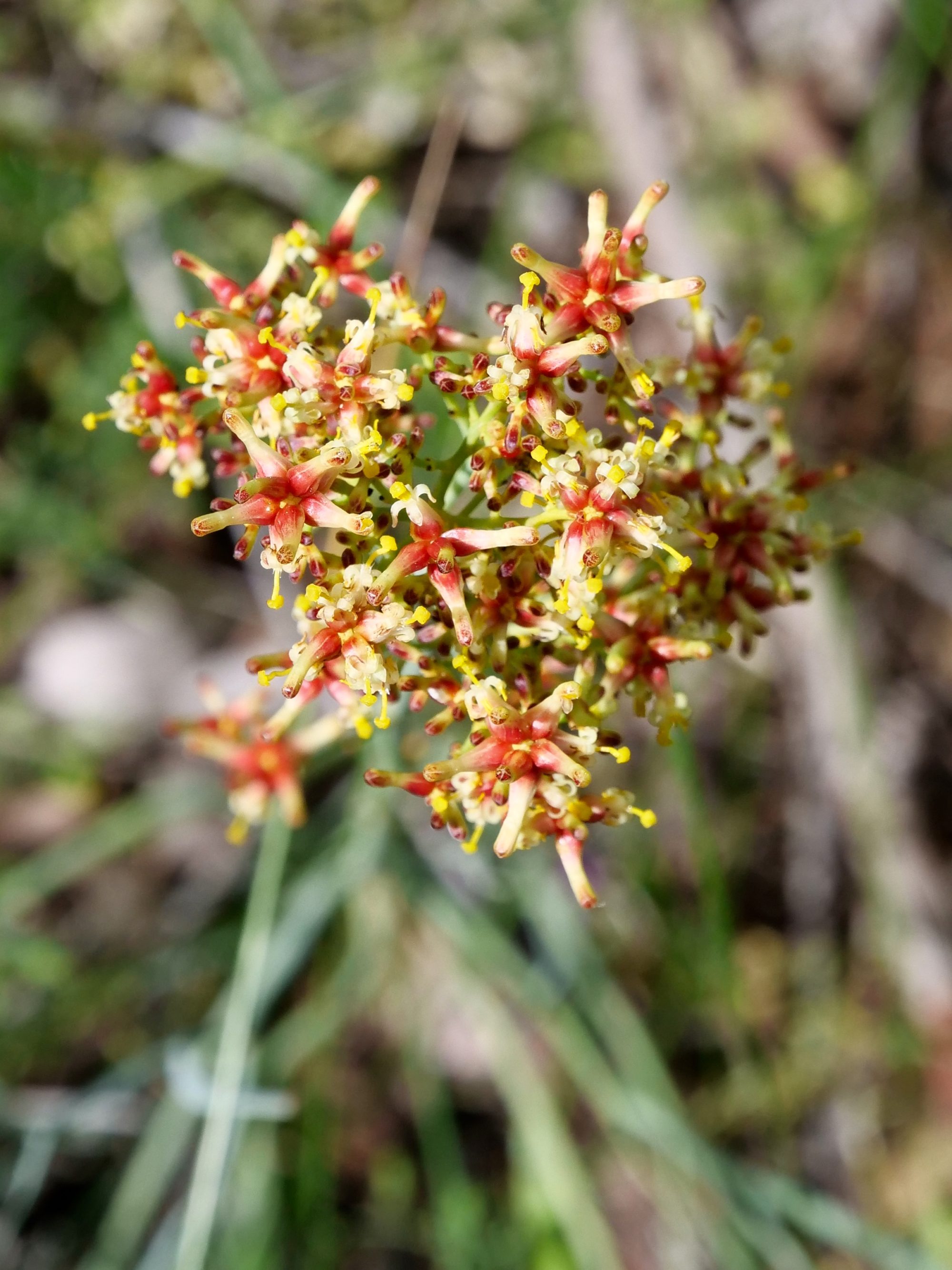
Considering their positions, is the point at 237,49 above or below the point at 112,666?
above

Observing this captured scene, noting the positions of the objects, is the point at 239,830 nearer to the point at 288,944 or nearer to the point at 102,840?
the point at 288,944

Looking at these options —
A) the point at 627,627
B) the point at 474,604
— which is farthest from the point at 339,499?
the point at 627,627

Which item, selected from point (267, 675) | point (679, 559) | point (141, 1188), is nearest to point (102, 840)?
point (141, 1188)

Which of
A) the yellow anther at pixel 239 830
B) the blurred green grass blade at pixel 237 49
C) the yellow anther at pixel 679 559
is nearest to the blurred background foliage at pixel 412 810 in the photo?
the blurred green grass blade at pixel 237 49

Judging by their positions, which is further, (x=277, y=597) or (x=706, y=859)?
(x=706, y=859)

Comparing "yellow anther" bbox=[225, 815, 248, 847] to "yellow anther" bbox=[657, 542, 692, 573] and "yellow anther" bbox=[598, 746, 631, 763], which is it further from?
"yellow anther" bbox=[657, 542, 692, 573]

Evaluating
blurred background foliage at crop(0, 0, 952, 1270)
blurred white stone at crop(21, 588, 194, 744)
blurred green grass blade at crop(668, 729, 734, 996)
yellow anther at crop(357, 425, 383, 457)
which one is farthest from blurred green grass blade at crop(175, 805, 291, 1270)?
blurred white stone at crop(21, 588, 194, 744)
